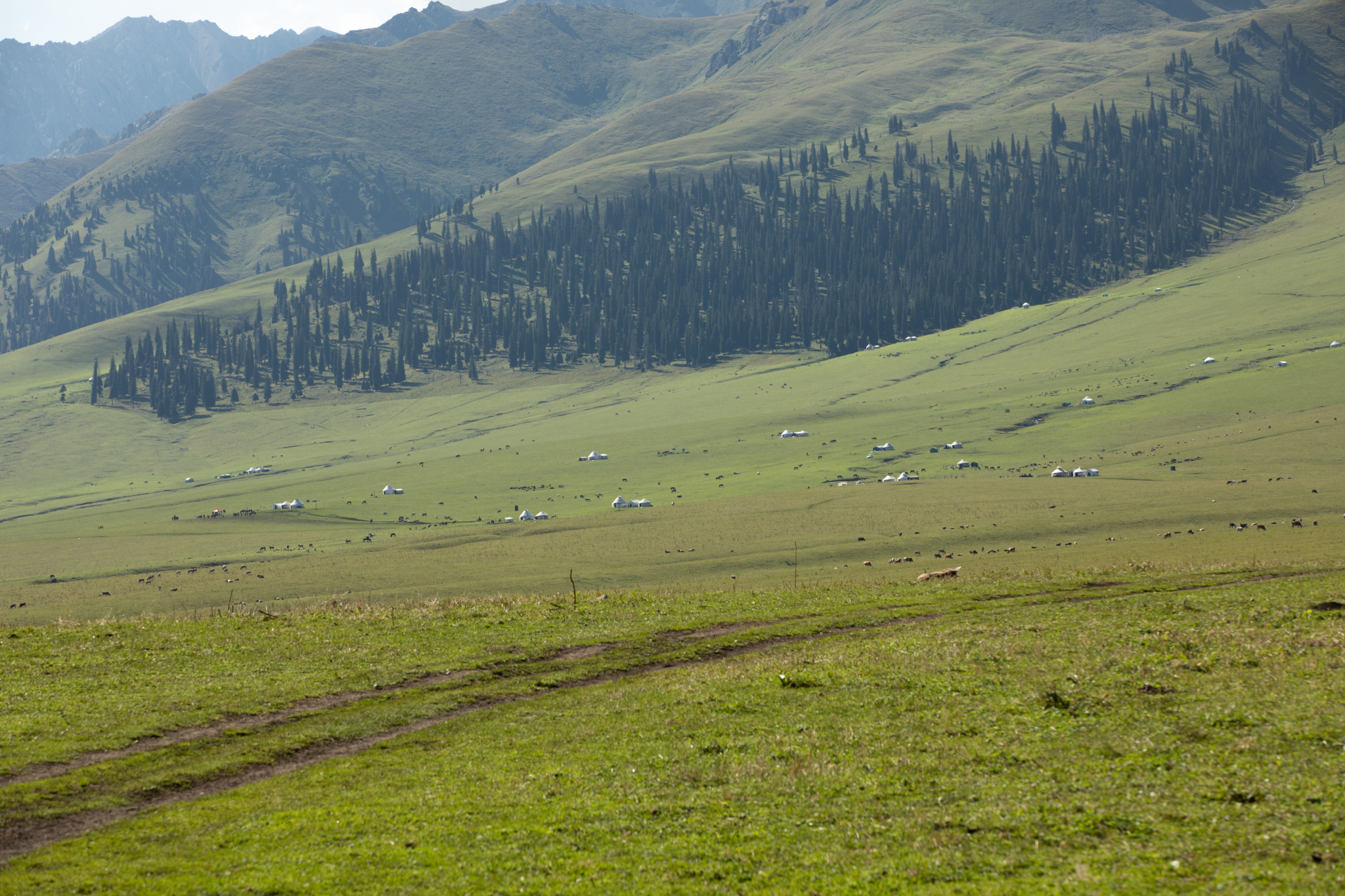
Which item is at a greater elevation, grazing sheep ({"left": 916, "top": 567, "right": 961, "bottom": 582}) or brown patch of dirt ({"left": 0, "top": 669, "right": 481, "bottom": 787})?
brown patch of dirt ({"left": 0, "top": 669, "right": 481, "bottom": 787})

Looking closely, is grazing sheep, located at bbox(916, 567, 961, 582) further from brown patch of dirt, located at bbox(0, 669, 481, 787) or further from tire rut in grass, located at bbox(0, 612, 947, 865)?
brown patch of dirt, located at bbox(0, 669, 481, 787)

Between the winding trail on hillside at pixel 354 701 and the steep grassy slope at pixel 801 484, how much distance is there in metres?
18.9

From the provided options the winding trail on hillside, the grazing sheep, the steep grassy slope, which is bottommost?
the steep grassy slope

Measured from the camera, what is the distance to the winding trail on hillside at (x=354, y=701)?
18719mm

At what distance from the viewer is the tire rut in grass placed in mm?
18188

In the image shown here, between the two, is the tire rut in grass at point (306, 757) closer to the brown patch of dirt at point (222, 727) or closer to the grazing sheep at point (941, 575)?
the brown patch of dirt at point (222, 727)

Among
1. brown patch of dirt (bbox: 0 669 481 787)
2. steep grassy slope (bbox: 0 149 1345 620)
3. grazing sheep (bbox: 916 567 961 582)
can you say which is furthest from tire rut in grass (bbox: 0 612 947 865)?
steep grassy slope (bbox: 0 149 1345 620)

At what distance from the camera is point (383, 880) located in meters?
15.8

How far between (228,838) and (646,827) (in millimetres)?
7062

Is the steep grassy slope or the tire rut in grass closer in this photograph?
the tire rut in grass

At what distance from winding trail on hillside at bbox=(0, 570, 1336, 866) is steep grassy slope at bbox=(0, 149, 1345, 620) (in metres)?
18.9

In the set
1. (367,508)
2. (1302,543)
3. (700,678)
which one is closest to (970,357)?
(367,508)

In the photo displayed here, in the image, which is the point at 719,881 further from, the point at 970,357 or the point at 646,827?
the point at 970,357

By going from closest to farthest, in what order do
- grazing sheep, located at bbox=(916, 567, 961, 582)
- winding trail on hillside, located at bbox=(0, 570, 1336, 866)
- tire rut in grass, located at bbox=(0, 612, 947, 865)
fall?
tire rut in grass, located at bbox=(0, 612, 947, 865)
winding trail on hillside, located at bbox=(0, 570, 1336, 866)
grazing sheep, located at bbox=(916, 567, 961, 582)
